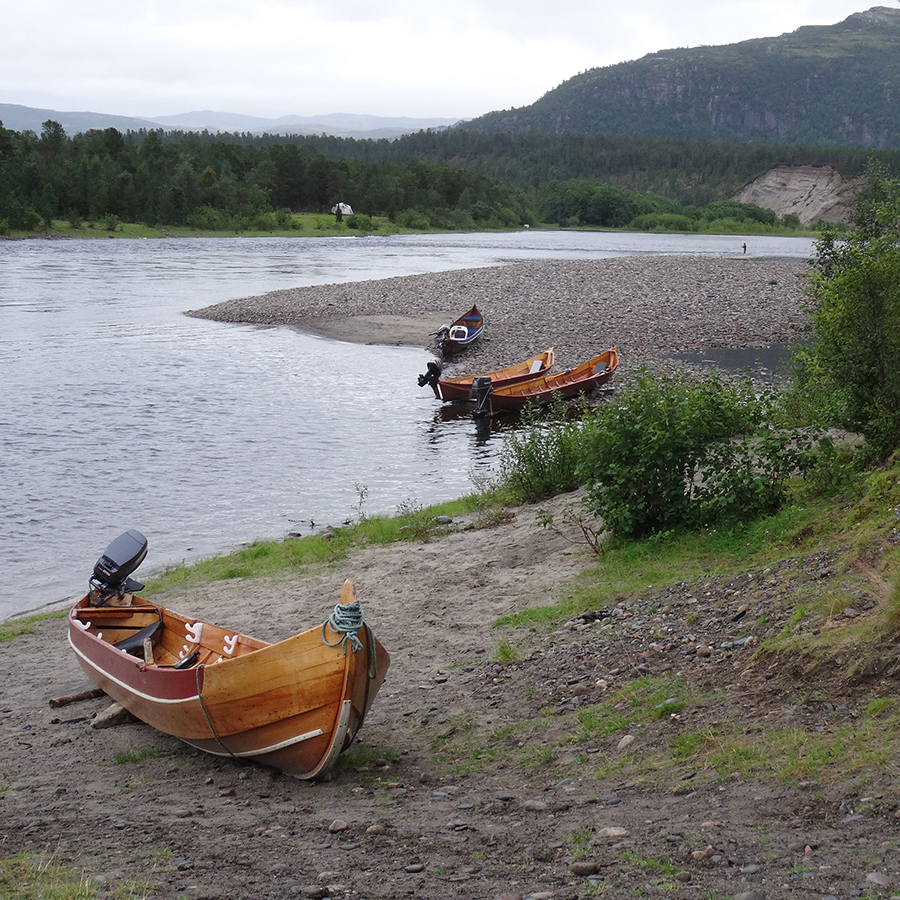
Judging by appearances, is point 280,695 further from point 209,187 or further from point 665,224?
point 665,224

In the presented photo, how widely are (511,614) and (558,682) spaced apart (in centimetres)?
246

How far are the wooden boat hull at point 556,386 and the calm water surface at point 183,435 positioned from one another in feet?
5.17

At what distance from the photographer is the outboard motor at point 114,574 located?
38.7ft

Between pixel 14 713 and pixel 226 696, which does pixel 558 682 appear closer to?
pixel 226 696

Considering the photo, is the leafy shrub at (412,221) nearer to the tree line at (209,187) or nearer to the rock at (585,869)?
the tree line at (209,187)

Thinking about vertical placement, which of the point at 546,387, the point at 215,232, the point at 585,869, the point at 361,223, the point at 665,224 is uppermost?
the point at 361,223

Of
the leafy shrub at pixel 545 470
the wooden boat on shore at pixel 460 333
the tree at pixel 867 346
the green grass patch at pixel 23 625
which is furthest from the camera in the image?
the wooden boat on shore at pixel 460 333

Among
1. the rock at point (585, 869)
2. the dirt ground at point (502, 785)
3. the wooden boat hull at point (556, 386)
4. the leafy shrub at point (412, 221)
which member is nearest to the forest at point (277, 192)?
the leafy shrub at point (412, 221)

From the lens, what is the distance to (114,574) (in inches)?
464

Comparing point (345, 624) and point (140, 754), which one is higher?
point (345, 624)

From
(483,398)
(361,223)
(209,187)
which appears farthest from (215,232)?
(483,398)

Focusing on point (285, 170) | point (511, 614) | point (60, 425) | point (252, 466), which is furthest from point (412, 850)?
point (285, 170)

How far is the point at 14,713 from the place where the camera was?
10578mm

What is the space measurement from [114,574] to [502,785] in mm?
6320
